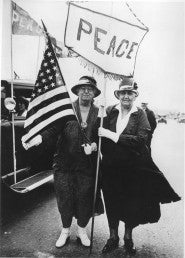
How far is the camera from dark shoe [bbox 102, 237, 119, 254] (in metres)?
3.51

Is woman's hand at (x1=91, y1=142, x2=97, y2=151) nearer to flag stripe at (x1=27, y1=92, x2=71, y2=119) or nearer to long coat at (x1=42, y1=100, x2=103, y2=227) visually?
long coat at (x1=42, y1=100, x2=103, y2=227)

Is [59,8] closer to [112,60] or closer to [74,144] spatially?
[112,60]

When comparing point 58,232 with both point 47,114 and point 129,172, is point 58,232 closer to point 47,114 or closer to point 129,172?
point 129,172

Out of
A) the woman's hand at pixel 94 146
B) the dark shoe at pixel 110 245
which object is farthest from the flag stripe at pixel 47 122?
the dark shoe at pixel 110 245

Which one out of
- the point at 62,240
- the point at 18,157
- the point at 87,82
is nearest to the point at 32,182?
the point at 18,157

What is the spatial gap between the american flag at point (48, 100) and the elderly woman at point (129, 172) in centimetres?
48

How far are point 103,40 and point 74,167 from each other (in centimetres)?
140

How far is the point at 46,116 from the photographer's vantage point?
3.49 m

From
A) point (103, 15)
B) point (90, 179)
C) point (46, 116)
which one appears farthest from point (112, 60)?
point (90, 179)

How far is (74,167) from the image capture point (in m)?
3.57

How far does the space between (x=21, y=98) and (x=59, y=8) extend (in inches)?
54.7

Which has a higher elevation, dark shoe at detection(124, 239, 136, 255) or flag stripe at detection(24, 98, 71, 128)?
flag stripe at detection(24, 98, 71, 128)

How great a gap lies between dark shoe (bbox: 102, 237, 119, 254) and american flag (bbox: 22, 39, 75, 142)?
4.47 feet

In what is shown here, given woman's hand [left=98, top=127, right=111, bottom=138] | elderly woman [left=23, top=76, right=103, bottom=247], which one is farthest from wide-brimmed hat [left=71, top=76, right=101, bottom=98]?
woman's hand [left=98, top=127, right=111, bottom=138]
